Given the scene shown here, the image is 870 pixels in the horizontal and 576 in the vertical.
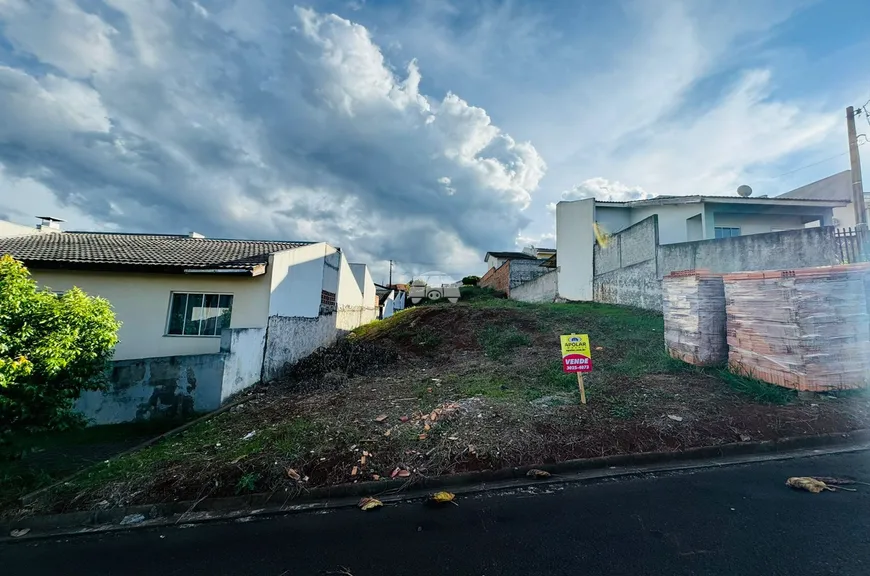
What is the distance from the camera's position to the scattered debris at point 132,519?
3.49 m

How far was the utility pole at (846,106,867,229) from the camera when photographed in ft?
32.5

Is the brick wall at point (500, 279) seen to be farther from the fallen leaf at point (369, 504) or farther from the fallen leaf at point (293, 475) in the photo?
the fallen leaf at point (369, 504)

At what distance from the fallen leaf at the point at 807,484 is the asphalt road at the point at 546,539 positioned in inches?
2.5

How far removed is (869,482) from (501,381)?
4362 mm

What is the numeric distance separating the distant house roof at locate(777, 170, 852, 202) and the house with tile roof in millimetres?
22560

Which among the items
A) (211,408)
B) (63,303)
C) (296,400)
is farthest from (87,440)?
(296,400)

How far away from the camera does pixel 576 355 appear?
202 inches

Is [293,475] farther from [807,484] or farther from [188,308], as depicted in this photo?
[188,308]

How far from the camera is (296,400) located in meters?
6.75

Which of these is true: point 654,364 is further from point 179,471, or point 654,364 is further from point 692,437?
point 179,471

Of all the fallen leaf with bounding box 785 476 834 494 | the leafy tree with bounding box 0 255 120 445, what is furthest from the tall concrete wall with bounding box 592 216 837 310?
the leafy tree with bounding box 0 255 120 445

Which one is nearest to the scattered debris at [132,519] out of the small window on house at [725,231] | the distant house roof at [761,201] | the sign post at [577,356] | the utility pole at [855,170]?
the sign post at [577,356]

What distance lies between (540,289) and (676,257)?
357 inches

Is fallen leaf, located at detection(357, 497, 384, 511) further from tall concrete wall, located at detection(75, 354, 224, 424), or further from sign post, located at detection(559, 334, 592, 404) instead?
tall concrete wall, located at detection(75, 354, 224, 424)
